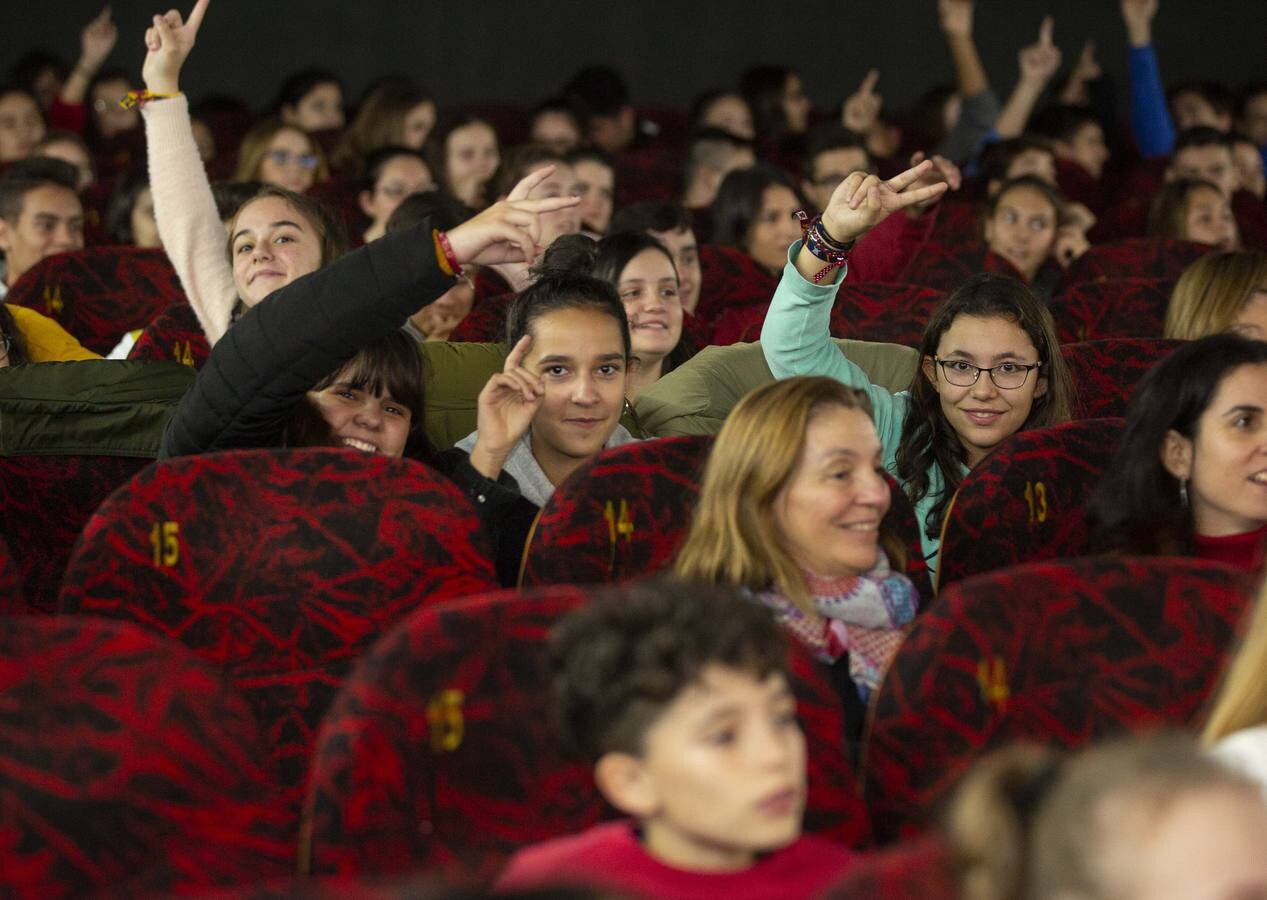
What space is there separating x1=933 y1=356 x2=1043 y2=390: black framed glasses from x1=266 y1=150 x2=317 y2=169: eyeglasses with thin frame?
2.99 meters

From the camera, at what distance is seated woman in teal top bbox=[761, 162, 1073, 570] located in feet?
9.41

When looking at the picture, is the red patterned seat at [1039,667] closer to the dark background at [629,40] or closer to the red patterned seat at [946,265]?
the red patterned seat at [946,265]

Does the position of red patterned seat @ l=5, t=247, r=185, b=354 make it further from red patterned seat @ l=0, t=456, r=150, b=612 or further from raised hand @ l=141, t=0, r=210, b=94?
red patterned seat @ l=0, t=456, r=150, b=612

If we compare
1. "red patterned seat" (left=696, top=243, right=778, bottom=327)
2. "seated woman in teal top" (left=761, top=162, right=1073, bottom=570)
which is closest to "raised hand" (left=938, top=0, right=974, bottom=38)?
"red patterned seat" (left=696, top=243, right=778, bottom=327)

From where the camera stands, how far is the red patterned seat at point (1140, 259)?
4629 millimetres

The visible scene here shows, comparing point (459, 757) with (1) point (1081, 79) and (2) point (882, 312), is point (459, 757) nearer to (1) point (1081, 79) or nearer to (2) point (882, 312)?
(2) point (882, 312)

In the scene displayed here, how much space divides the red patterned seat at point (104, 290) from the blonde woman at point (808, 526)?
2.21 metres

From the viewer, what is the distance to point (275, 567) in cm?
216

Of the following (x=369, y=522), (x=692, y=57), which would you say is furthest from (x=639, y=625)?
(x=692, y=57)

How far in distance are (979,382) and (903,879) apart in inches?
68.1

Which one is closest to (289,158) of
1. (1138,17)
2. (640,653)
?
(1138,17)

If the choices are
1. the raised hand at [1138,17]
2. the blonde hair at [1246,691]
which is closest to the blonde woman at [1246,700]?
the blonde hair at [1246,691]

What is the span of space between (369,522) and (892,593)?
68 cm

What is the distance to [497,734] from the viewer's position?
1.80m
